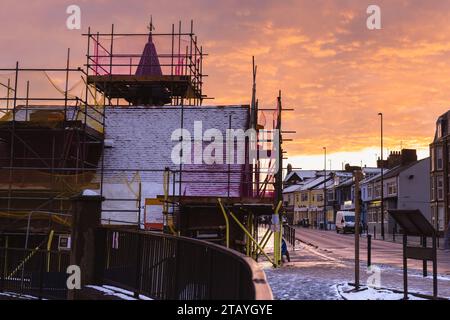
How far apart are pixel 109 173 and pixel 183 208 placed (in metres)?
4.59

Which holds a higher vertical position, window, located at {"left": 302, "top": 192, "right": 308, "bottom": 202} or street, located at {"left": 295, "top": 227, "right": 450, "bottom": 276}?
window, located at {"left": 302, "top": 192, "right": 308, "bottom": 202}

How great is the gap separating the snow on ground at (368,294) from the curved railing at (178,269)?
15.5 feet

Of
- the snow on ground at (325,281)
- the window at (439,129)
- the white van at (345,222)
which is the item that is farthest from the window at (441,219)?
the snow on ground at (325,281)

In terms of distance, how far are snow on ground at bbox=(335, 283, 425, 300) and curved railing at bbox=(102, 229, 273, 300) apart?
4.71 m

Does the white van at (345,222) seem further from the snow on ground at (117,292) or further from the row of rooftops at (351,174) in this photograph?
the snow on ground at (117,292)

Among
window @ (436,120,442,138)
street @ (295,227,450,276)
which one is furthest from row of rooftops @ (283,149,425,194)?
street @ (295,227,450,276)

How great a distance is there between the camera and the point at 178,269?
9.40m

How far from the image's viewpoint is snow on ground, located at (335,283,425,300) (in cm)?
1281

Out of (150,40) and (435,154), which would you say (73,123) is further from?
(435,154)

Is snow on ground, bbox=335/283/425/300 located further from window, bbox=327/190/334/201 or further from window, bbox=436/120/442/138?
window, bbox=327/190/334/201

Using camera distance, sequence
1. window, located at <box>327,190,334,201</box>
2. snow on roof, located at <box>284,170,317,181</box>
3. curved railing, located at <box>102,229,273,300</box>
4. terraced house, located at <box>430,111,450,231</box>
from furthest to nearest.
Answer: snow on roof, located at <box>284,170,317,181</box> < window, located at <box>327,190,334,201</box> < terraced house, located at <box>430,111,450,231</box> < curved railing, located at <box>102,229,273,300</box>

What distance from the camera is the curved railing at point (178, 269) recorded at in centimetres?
656

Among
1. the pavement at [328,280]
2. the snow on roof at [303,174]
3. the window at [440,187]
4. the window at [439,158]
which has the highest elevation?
the snow on roof at [303,174]

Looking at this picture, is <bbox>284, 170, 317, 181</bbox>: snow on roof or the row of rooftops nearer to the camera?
the row of rooftops
